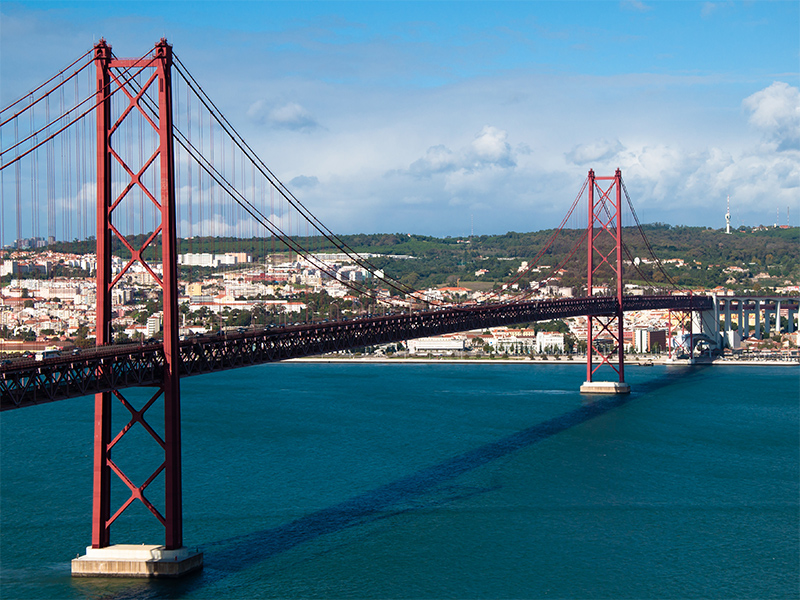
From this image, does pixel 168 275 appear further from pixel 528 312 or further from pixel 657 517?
pixel 528 312

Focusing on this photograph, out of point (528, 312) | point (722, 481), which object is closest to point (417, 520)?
point (722, 481)

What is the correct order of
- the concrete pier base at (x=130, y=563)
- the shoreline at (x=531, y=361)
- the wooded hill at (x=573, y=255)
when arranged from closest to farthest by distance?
the concrete pier base at (x=130, y=563) → the shoreline at (x=531, y=361) → the wooded hill at (x=573, y=255)

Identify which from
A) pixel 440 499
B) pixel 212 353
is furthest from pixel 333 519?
pixel 212 353

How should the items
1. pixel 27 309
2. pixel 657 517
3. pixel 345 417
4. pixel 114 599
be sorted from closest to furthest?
pixel 114 599
pixel 657 517
pixel 345 417
pixel 27 309

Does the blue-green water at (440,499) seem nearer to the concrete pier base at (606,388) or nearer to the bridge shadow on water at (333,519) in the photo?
the bridge shadow on water at (333,519)

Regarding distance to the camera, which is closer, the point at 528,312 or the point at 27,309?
the point at 528,312

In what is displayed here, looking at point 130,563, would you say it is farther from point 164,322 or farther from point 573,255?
point 573,255

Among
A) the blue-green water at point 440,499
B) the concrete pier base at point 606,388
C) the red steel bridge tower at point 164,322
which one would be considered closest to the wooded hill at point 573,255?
the concrete pier base at point 606,388
